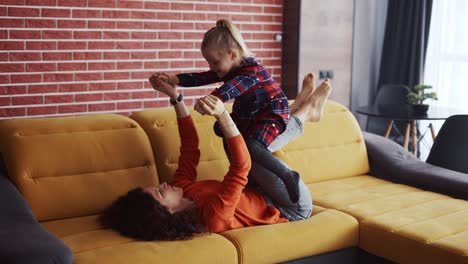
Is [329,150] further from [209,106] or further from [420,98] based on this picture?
[420,98]

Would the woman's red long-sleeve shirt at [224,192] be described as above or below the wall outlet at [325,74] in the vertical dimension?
below

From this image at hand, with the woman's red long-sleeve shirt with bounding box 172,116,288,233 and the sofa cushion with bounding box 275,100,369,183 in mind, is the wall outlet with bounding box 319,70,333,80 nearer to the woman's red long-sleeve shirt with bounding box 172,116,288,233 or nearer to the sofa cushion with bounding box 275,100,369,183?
the sofa cushion with bounding box 275,100,369,183

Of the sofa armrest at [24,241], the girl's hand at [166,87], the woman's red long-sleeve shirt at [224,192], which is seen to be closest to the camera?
the sofa armrest at [24,241]

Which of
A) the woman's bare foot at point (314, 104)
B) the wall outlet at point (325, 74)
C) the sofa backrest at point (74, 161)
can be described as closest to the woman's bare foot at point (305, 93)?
the woman's bare foot at point (314, 104)

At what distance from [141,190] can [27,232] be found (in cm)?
49

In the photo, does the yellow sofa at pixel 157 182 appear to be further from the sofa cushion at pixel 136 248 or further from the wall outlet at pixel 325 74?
the wall outlet at pixel 325 74

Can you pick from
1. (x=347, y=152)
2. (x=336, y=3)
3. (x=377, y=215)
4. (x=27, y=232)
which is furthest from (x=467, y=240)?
(x=336, y=3)

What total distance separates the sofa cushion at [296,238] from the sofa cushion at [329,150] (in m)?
0.54

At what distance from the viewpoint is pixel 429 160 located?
11.7ft

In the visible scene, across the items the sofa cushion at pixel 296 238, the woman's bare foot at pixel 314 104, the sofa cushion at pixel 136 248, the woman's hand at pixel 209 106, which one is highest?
the woman's hand at pixel 209 106

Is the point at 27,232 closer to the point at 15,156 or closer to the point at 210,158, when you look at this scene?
the point at 15,156

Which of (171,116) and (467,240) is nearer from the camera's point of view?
(467,240)

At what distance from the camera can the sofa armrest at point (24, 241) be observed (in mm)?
1949

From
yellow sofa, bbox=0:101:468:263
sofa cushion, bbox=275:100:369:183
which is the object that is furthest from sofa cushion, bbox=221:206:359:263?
sofa cushion, bbox=275:100:369:183
